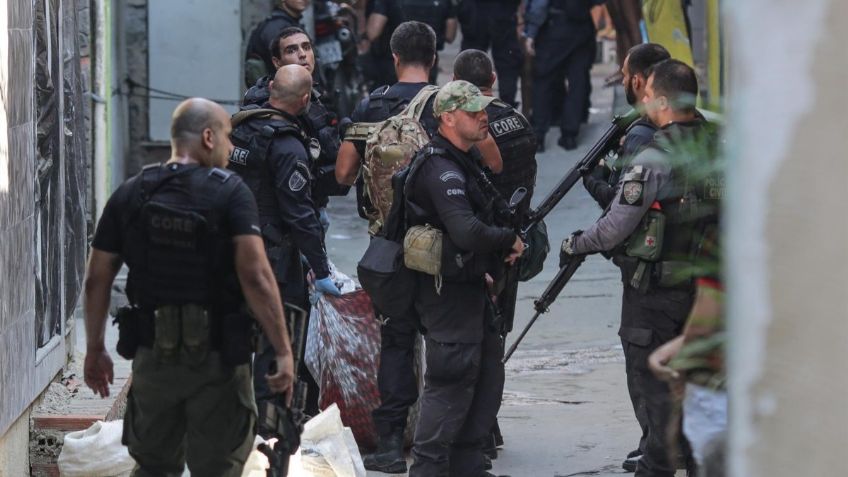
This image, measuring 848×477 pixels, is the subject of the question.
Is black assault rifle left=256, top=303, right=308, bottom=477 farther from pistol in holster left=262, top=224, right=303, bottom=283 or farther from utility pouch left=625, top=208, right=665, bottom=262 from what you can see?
utility pouch left=625, top=208, right=665, bottom=262

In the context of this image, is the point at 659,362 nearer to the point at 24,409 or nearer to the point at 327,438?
the point at 327,438

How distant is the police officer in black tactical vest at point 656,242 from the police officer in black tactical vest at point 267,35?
10.9ft

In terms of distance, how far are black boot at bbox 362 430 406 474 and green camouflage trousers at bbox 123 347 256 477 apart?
1.64 meters

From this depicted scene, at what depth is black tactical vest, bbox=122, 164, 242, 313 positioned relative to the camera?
4.63 m

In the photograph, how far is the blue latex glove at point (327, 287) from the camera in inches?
261

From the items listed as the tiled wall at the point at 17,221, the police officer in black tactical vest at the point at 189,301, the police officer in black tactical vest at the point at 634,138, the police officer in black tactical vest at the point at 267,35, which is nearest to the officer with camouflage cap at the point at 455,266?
the police officer in black tactical vest at the point at 634,138

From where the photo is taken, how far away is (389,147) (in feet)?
20.8

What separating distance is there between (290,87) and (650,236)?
175 cm

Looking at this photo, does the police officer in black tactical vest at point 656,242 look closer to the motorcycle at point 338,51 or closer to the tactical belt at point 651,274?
the tactical belt at point 651,274

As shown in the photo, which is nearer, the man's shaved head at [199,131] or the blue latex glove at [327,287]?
the man's shaved head at [199,131]

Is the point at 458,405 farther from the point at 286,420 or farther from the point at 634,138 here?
the point at 634,138

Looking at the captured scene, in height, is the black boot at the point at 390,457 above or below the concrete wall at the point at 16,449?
below

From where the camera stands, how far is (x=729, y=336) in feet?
8.48

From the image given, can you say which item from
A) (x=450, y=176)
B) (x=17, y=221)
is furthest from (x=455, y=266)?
(x=17, y=221)
